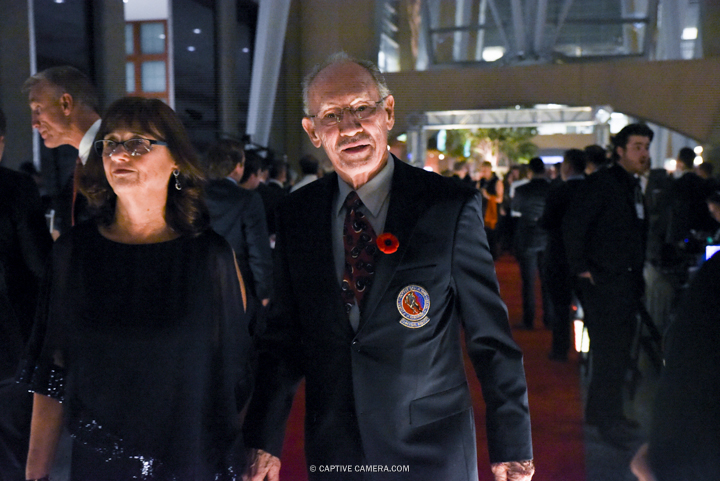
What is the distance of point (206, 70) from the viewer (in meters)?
14.1

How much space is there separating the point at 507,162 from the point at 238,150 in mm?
23705

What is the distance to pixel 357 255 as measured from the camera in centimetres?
163

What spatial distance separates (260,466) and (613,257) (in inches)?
99.4

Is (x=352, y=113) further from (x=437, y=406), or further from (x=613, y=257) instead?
(x=613, y=257)

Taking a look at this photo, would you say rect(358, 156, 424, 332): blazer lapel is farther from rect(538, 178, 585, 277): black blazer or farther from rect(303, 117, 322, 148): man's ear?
rect(538, 178, 585, 277): black blazer

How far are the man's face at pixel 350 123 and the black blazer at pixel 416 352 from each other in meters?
0.10

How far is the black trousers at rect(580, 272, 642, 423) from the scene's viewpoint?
3.66 metres

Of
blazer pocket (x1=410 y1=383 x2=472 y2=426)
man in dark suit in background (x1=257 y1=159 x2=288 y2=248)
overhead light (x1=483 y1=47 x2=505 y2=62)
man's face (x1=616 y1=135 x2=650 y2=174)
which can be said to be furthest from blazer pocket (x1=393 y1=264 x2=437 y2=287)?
overhead light (x1=483 y1=47 x2=505 y2=62)

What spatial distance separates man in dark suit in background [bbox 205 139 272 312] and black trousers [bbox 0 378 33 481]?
1.51 metres

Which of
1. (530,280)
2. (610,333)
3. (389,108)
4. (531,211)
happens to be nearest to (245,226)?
(610,333)

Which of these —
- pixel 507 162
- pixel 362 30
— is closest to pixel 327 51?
pixel 362 30

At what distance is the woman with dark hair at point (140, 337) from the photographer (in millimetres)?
1642

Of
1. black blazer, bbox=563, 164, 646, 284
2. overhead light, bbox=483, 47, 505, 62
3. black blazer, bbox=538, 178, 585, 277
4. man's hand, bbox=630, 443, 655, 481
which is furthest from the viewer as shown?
overhead light, bbox=483, 47, 505, 62

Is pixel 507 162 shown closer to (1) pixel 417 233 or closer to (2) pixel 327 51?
(2) pixel 327 51
